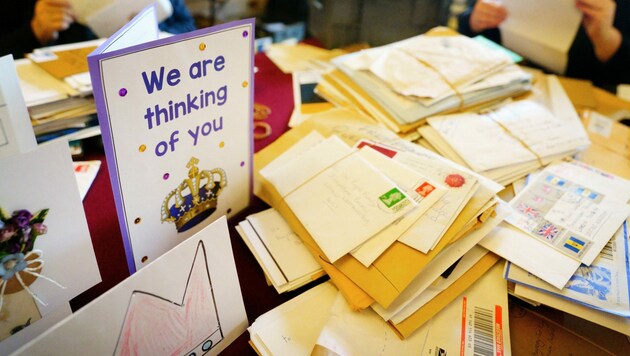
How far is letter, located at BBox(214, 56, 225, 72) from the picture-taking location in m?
0.67

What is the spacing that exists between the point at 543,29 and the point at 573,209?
33.9 inches

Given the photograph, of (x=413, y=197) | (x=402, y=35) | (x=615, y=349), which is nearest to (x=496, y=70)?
(x=402, y=35)

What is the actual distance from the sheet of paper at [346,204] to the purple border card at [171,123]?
0.51 feet

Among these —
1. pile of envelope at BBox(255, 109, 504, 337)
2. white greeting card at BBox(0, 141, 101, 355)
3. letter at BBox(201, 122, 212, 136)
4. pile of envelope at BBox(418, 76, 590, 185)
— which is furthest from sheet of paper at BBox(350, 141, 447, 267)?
white greeting card at BBox(0, 141, 101, 355)

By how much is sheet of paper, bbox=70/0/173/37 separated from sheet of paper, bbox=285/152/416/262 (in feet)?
2.46

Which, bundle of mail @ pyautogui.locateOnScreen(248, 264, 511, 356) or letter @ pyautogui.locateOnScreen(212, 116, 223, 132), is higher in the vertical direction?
letter @ pyautogui.locateOnScreen(212, 116, 223, 132)

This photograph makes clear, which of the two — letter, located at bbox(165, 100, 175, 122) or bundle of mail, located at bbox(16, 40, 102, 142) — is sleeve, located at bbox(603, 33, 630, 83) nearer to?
letter, located at bbox(165, 100, 175, 122)

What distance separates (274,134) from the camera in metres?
1.10

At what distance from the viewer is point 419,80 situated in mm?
1165

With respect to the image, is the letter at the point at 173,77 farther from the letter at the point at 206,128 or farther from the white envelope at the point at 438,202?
the white envelope at the point at 438,202

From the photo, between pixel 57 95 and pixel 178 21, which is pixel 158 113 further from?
pixel 178 21

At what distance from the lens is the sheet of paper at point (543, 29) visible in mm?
1384

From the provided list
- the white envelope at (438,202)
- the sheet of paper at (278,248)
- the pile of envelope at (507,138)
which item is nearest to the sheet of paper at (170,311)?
the sheet of paper at (278,248)

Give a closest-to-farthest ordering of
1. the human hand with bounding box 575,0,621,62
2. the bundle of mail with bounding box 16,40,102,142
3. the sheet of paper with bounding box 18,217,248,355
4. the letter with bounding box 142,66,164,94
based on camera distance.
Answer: the sheet of paper with bounding box 18,217,248,355
the letter with bounding box 142,66,164,94
the bundle of mail with bounding box 16,40,102,142
the human hand with bounding box 575,0,621,62
